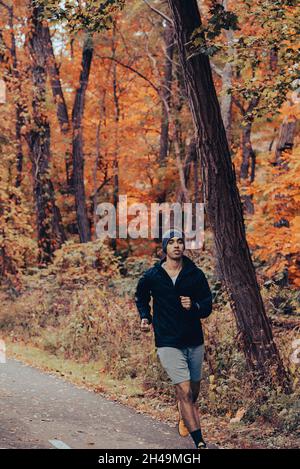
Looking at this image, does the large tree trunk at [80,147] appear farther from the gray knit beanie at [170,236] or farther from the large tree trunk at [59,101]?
the gray knit beanie at [170,236]

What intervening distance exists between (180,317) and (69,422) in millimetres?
2473

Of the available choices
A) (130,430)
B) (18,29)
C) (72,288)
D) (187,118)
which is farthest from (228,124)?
(130,430)

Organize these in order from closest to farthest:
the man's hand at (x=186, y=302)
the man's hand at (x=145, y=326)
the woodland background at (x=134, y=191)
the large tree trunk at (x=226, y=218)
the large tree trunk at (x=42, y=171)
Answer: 1. the man's hand at (x=186, y=302)
2. the man's hand at (x=145, y=326)
3. the woodland background at (x=134, y=191)
4. the large tree trunk at (x=226, y=218)
5. the large tree trunk at (x=42, y=171)

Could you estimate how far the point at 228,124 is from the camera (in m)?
21.4

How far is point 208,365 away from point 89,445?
3120mm

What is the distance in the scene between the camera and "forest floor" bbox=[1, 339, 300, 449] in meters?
8.58

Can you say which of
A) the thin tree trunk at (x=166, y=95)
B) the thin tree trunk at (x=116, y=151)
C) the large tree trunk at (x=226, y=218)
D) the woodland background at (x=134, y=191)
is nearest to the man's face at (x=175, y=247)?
the woodland background at (x=134, y=191)

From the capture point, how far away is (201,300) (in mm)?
7844

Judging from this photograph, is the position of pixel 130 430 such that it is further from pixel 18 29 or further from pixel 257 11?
pixel 18 29

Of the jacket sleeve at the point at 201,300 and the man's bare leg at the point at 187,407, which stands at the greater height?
the jacket sleeve at the point at 201,300

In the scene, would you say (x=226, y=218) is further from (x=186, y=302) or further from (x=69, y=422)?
(x=69, y=422)

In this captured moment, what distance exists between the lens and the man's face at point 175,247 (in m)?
7.78

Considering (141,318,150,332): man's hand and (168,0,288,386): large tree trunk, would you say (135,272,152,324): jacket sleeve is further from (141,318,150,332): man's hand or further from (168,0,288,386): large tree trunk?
(168,0,288,386): large tree trunk

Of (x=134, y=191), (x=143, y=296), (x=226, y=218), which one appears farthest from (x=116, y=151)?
(x=143, y=296)
